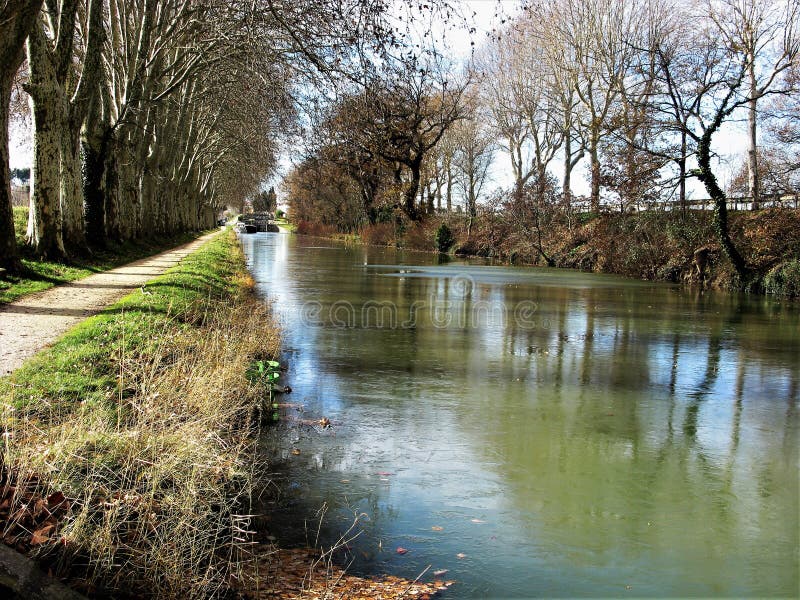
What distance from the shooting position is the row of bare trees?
12.2 m

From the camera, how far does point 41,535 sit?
4520 millimetres

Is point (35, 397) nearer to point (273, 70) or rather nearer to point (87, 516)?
point (87, 516)

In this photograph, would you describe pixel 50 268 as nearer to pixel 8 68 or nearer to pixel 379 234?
pixel 8 68

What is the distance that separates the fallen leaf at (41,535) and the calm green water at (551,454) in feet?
6.70

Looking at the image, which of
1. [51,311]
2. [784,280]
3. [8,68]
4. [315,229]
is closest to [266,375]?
[51,311]

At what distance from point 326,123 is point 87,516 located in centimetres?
1241

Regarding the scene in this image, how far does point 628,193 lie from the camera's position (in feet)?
100

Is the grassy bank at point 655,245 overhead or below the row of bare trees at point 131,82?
below

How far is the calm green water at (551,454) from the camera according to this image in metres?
5.93

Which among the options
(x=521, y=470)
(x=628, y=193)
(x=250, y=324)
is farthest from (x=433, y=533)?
(x=628, y=193)

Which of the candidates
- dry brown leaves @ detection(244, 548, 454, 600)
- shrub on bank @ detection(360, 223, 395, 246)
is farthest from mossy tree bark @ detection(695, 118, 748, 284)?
shrub on bank @ detection(360, 223, 395, 246)

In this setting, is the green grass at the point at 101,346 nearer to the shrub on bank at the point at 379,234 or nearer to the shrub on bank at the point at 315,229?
the shrub on bank at the point at 379,234

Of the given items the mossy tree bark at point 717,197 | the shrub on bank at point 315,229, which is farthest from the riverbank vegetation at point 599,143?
the shrub on bank at point 315,229

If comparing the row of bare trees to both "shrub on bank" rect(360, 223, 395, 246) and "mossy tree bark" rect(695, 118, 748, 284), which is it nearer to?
"mossy tree bark" rect(695, 118, 748, 284)
